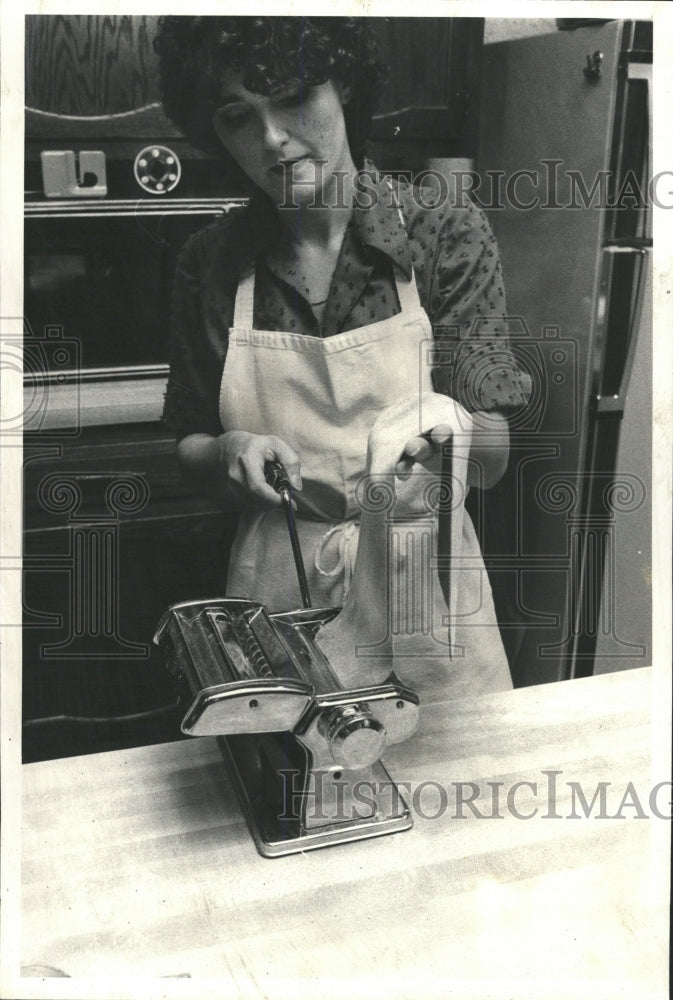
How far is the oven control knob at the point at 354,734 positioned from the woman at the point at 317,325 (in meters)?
0.22

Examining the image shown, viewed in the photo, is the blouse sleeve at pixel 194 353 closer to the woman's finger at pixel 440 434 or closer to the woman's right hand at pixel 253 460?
the woman's right hand at pixel 253 460

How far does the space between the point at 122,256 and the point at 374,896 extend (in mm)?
714

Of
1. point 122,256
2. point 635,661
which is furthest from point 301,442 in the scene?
point 635,661

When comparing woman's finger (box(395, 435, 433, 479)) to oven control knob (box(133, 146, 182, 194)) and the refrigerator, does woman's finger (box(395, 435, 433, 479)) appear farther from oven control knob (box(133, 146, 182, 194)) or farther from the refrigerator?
oven control knob (box(133, 146, 182, 194))

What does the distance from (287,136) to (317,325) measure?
203 millimetres

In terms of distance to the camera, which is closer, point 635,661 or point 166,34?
point 166,34

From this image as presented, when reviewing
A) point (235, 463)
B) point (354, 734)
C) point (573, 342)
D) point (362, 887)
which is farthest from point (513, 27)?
point (362, 887)

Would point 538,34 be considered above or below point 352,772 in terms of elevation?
above

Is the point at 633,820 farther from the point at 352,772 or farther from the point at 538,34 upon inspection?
the point at 538,34

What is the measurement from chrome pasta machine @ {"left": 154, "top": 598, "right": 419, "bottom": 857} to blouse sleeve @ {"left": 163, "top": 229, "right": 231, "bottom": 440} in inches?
8.3

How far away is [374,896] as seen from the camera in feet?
3.04

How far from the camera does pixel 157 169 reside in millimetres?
1015

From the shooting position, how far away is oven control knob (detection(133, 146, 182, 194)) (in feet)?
3.31

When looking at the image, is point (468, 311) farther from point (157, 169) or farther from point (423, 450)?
point (157, 169)
